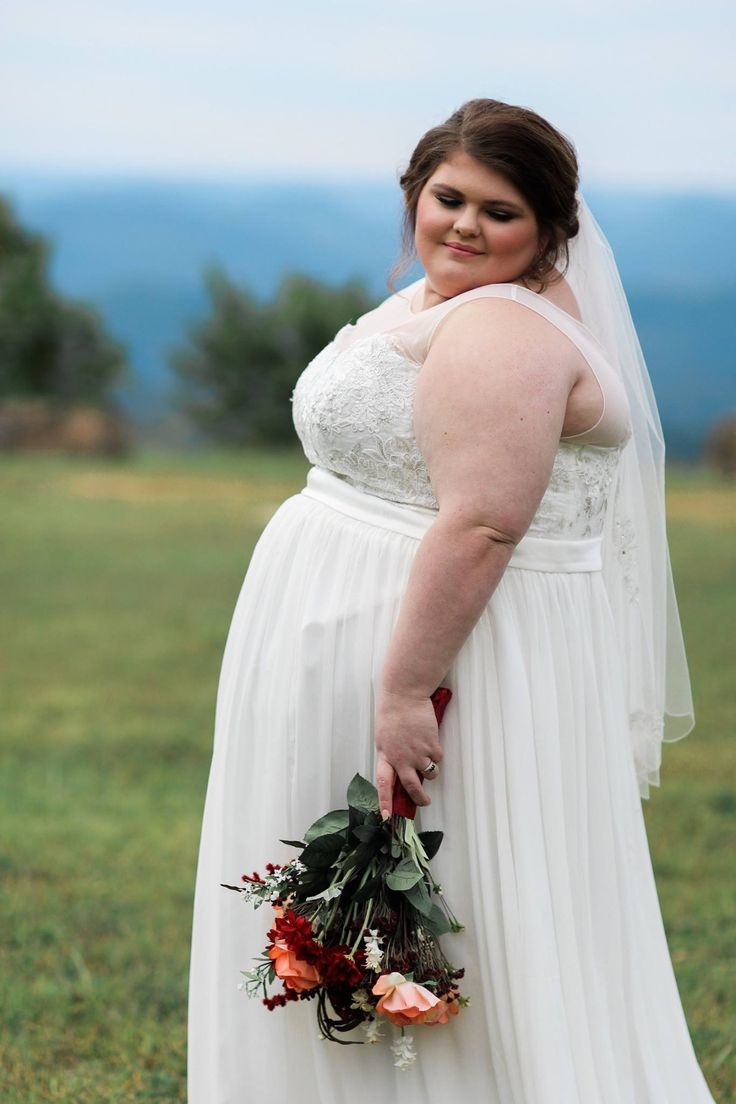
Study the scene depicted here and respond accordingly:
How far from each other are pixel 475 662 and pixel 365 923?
0.39 meters

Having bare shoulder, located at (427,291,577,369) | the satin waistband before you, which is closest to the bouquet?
the satin waistband

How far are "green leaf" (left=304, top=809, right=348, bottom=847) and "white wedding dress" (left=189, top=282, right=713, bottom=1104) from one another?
0.10 meters

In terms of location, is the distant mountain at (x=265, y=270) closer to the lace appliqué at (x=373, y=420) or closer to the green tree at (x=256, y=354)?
the green tree at (x=256, y=354)

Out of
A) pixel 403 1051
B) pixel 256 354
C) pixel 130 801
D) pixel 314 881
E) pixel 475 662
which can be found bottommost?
pixel 403 1051

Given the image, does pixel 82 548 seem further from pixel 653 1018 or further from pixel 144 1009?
pixel 653 1018

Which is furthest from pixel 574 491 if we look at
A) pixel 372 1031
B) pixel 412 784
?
pixel 372 1031

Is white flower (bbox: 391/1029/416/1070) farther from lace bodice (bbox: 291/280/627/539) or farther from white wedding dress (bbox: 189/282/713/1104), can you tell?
lace bodice (bbox: 291/280/627/539)

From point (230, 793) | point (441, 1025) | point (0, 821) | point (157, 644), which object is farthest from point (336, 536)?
point (157, 644)

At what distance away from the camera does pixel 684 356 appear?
1470cm

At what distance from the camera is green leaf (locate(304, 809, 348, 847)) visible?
1.80 metres

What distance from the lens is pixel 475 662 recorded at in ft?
6.04

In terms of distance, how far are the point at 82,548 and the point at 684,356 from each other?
7764 millimetres

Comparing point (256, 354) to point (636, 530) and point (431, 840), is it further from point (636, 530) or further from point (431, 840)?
point (431, 840)

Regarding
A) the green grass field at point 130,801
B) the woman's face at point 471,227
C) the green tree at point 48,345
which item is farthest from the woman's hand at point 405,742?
the green tree at point 48,345
